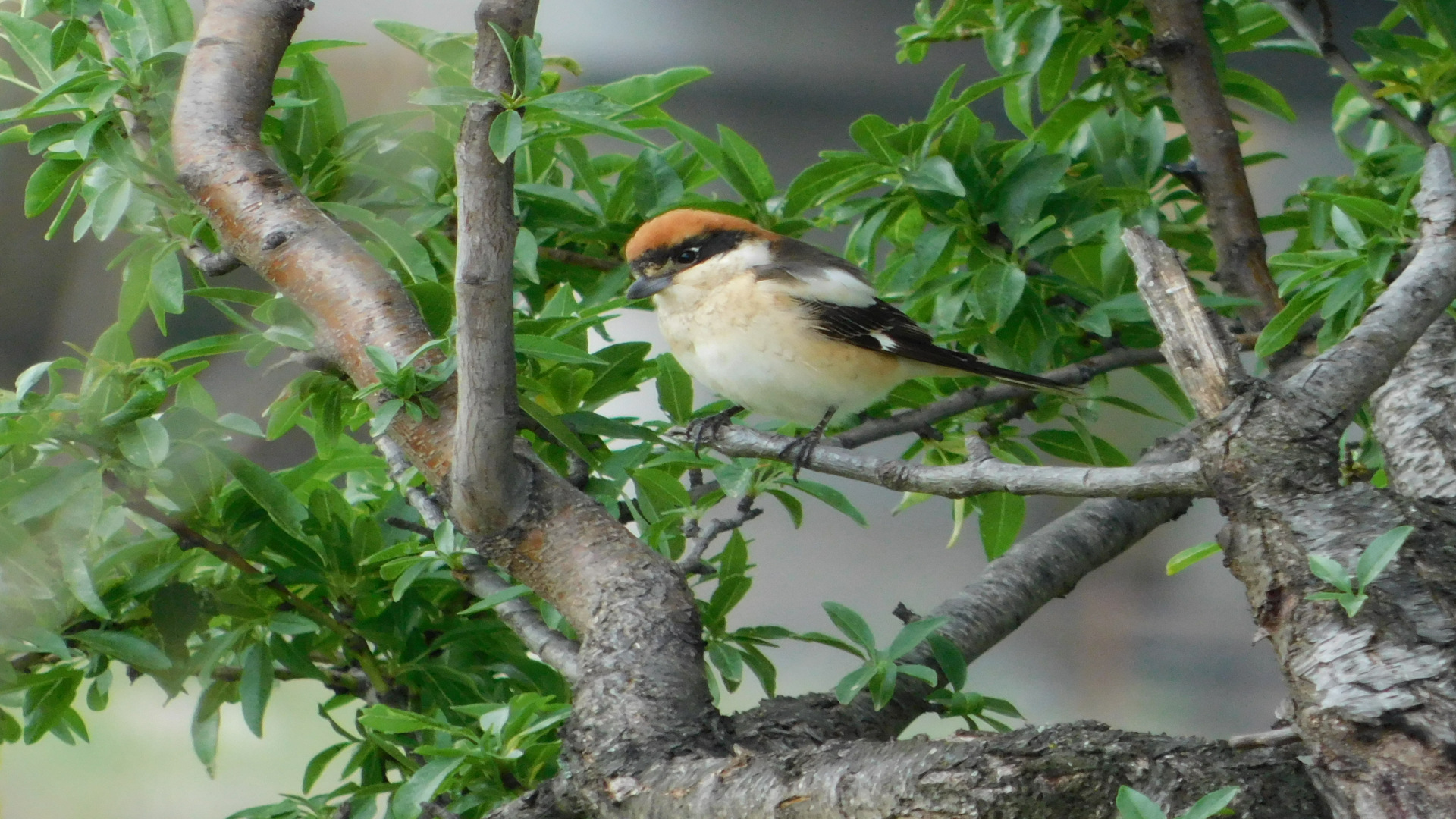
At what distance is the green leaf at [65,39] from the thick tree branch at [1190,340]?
34.7 inches

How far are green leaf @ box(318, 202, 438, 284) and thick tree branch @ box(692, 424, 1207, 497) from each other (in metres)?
0.37

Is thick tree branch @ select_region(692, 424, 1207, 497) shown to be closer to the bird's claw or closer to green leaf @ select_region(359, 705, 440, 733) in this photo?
the bird's claw

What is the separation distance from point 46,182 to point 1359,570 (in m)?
1.01

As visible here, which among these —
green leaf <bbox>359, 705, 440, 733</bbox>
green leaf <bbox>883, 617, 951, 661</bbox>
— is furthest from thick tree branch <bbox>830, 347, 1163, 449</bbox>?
green leaf <bbox>359, 705, 440, 733</bbox>

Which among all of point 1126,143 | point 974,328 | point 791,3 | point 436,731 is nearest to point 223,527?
Answer: point 436,731

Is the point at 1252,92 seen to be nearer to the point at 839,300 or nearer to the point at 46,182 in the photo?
the point at 839,300

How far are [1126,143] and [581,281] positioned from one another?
0.58m

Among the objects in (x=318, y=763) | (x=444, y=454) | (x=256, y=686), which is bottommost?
(x=318, y=763)

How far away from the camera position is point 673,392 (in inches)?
43.7

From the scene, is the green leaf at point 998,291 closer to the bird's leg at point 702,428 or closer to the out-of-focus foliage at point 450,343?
the out-of-focus foliage at point 450,343

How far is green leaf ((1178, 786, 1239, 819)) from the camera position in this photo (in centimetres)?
52

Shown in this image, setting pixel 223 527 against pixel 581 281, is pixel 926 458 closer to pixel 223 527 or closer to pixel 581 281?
pixel 581 281

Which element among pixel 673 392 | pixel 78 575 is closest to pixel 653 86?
pixel 673 392

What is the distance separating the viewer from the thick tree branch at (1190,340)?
0.72 meters
